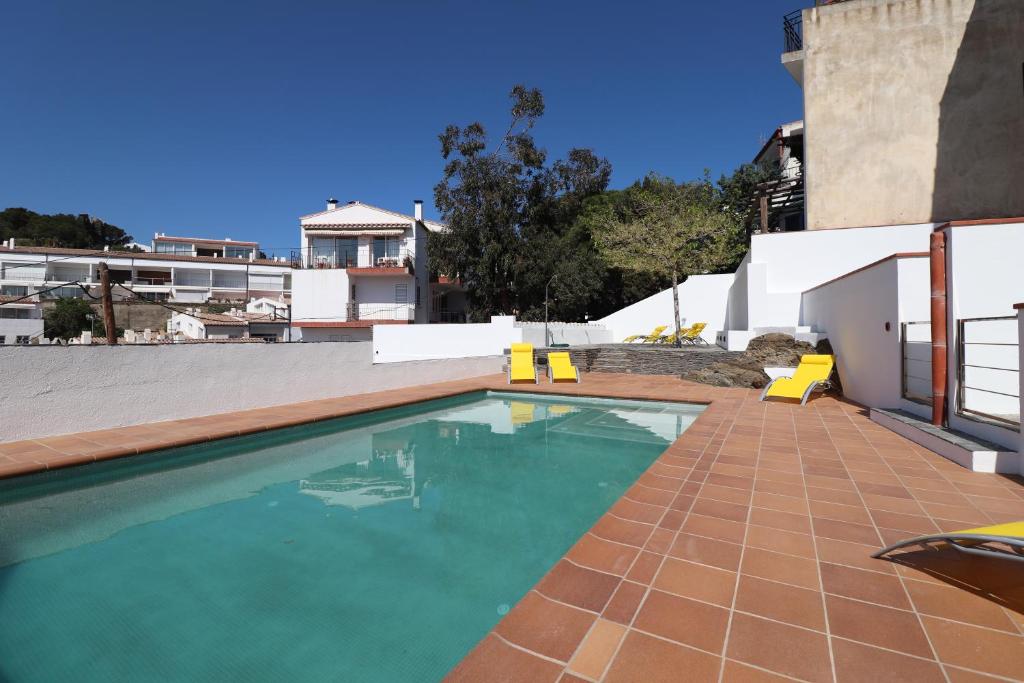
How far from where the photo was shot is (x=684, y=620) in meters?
1.89

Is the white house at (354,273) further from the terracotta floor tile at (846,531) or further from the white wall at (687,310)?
the terracotta floor tile at (846,531)

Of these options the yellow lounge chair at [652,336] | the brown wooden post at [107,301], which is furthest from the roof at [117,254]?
the brown wooden post at [107,301]

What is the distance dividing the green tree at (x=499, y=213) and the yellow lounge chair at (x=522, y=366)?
10.8m

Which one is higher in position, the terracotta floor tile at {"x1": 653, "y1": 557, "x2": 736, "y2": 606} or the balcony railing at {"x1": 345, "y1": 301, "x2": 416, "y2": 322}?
the balcony railing at {"x1": 345, "y1": 301, "x2": 416, "y2": 322}

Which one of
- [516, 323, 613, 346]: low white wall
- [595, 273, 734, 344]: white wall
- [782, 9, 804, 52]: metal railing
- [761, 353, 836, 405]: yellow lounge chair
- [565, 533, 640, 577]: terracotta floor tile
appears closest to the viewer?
[565, 533, 640, 577]: terracotta floor tile

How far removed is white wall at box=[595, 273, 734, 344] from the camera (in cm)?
1988

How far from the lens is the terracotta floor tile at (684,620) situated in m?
1.76

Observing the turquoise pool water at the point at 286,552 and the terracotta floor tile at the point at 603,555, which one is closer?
the turquoise pool water at the point at 286,552

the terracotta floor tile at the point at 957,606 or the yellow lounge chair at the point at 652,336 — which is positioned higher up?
the yellow lounge chair at the point at 652,336

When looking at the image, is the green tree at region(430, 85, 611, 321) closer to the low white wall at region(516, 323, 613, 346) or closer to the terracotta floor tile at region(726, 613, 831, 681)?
the low white wall at region(516, 323, 613, 346)

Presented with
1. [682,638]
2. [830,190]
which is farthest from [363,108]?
[682,638]

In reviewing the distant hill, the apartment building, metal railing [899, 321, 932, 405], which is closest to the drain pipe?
metal railing [899, 321, 932, 405]

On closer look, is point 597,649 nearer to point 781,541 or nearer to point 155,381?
point 781,541

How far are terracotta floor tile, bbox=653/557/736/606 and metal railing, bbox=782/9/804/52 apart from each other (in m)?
16.8
